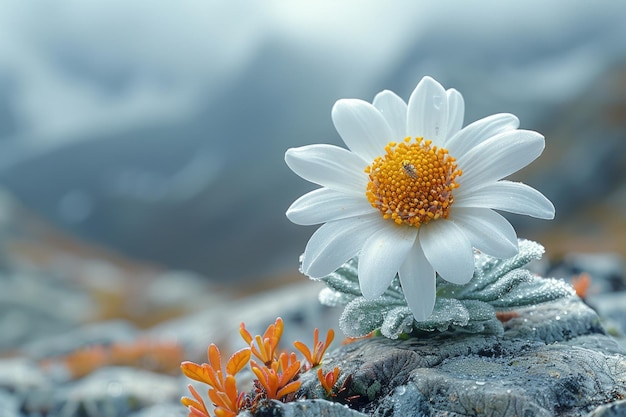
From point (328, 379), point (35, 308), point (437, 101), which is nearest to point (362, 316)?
point (328, 379)

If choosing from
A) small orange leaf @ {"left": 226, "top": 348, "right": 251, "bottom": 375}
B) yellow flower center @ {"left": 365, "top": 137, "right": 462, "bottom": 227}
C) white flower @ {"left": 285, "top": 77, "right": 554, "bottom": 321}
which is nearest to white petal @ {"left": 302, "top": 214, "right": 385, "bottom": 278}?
white flower @ {"left": 285, "top": 77, "right": 554, "bottom": 321}

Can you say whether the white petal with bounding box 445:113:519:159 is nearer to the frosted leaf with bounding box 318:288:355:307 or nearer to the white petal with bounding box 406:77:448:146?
the white petal with bounding box 406:77:448:146

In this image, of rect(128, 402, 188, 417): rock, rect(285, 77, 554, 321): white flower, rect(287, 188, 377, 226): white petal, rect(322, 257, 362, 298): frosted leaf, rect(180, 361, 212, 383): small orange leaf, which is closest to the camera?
rect(180, 361, 212, 383): small orange leaf

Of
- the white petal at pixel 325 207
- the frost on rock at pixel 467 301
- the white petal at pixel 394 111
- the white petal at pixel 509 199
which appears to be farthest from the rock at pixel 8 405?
the white petal at pixel 509 199

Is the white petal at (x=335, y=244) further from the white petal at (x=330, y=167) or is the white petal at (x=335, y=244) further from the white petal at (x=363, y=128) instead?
the white petal at (x=363, y=128)

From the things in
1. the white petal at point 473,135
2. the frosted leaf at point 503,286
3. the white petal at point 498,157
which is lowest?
the frosted leaf at point 503,286

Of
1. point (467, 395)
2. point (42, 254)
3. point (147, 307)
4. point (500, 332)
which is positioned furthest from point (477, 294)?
point (42, 254)
